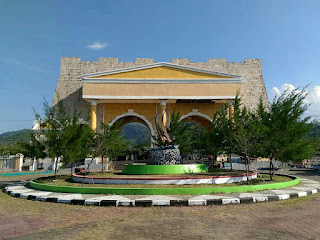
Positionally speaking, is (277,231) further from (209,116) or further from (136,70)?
(209,116)

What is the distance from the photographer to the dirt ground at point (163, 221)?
549cm

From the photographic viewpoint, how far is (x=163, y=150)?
1488cm

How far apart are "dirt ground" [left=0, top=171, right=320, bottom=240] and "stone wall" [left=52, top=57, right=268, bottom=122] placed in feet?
90.1

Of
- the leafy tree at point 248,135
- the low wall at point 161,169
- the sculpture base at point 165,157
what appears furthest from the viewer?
the sculpture base at point 165,157

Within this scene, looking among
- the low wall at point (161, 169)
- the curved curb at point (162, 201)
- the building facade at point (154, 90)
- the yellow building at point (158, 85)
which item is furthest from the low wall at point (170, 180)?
the yellow building at point (158, 85)

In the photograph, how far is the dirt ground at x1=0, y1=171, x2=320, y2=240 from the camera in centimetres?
549

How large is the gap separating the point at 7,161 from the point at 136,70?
1798 centimetres

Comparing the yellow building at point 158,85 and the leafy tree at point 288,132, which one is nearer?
the leafy tree at point 288,132

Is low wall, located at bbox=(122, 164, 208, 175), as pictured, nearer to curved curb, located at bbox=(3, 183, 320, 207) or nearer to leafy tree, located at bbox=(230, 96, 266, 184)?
leafy tree, located at bbox=(230, 96, 266, 184)

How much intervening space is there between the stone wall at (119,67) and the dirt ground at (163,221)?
27.4 m

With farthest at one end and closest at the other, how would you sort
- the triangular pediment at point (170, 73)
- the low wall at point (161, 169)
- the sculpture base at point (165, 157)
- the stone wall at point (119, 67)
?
the stone wall at point (119, 67) → the triangular pediment at point (170, 73) → the sculpture base at point (165, 157) → the low wall at point (161, 169)

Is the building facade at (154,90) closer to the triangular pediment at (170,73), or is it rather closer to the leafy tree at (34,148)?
the triangular pediment at (170,73)

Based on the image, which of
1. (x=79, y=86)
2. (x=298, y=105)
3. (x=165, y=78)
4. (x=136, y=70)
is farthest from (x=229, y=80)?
(x=79, y=86)

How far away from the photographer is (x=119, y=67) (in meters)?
35.4
